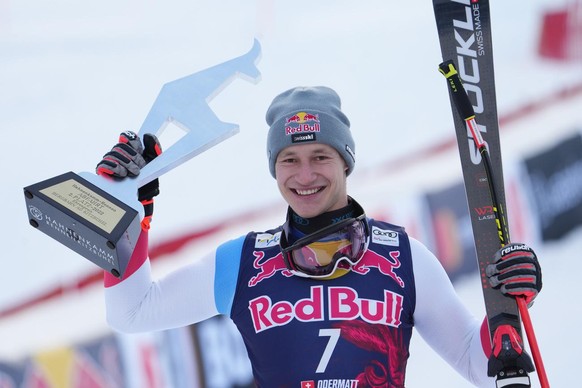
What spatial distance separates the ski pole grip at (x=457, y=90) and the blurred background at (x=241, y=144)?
6.06 ft

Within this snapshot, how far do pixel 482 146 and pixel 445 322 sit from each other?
1.75 ft

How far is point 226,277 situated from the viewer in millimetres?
2725

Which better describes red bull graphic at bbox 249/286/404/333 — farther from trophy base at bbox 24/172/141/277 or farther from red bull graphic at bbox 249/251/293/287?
trophy base at bbox 24/172/141/277

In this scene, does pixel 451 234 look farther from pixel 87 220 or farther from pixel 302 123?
pixel 87 220

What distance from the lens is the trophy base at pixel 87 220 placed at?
2.44 metres

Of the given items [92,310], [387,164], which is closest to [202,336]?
[92,310]

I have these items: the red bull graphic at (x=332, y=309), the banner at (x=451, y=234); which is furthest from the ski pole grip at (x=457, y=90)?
the banner at (x=451, y=234)

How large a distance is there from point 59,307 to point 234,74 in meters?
1.71

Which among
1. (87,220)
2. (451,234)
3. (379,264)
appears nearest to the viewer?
(87,220)

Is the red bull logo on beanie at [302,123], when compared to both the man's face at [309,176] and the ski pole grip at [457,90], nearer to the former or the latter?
the man's face at [309,176]

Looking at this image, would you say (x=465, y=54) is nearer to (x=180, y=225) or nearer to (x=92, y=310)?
(x=92, y=310)

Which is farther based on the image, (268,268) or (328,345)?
(268,268)

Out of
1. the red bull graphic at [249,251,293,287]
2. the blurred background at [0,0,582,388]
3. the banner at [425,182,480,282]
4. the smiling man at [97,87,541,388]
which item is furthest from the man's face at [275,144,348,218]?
the banner at [425,182,480,282]

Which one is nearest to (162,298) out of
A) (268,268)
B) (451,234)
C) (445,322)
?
(268,268)
